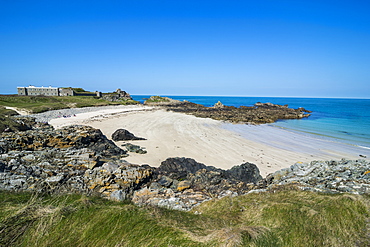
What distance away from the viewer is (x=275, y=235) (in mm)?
4043

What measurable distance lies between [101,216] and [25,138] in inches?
509

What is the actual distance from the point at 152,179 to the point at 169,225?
5.68m

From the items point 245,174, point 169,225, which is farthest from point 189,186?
point 169,225

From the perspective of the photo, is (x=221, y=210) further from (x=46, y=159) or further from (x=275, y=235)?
(x=46, y=159)

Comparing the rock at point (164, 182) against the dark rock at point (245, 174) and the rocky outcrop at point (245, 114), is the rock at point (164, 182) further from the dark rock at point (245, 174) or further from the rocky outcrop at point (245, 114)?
the rocky outcrop at point (245, 114)

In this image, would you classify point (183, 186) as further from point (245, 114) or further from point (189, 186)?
point (245, 114)

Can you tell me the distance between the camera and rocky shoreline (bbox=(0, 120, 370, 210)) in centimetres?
663

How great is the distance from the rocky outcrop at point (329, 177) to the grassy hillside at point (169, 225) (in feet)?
5.22

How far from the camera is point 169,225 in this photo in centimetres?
386

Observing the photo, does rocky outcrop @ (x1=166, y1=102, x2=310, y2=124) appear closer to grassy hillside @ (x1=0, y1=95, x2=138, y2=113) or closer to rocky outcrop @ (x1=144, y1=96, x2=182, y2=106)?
rocky outcrop @ (x1=144, y1=96, x2=182, y2=106)

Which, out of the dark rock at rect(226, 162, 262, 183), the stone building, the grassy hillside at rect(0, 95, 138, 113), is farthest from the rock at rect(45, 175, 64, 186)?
the stone building

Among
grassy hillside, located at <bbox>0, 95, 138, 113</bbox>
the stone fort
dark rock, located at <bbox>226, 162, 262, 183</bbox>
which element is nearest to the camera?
dark rock, located at <bbox>226, 162, 262, 183</bbox>

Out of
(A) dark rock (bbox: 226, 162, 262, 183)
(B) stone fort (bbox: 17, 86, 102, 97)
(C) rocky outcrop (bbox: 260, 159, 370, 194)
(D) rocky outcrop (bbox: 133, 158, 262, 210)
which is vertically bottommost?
(A) dark rock (bbox: 226, 162, 262, 183)

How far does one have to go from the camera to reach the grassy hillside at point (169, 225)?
3338 mm
